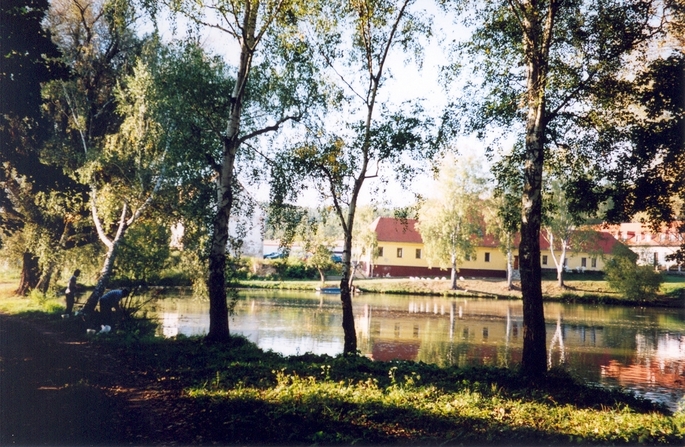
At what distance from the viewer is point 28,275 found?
74.5 feet

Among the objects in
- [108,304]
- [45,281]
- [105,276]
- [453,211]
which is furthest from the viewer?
[453,211]

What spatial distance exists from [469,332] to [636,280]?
25.1m

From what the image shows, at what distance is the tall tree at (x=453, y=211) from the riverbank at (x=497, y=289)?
3427 millimetres

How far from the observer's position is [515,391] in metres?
8.76

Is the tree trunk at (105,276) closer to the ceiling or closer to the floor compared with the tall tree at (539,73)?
closer to the floor

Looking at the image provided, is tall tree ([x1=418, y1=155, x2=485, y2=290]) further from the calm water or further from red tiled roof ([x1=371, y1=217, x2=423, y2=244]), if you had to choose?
red tiled roof ([x1=371, y1=217, x2=423, y2=244])

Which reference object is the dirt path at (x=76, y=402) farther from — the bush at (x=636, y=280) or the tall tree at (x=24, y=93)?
the bush at (x=636, y=280)

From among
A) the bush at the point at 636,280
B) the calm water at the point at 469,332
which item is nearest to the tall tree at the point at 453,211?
the calm water at the point at 469,332

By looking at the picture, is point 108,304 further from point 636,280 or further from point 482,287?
point 636,280

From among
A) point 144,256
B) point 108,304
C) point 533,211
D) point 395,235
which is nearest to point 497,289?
point 395,235

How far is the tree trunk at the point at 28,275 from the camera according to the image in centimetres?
2248

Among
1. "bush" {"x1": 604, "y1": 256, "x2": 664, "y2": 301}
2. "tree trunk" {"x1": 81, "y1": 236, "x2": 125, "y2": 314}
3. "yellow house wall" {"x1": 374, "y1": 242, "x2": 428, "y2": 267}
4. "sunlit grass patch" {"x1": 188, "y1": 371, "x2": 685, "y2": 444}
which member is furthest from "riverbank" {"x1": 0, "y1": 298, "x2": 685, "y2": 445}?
"yellow house wall" {"x1": 374, "y1": 242, "x2": 428, "y2": 267}

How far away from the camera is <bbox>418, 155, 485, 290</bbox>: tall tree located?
44.1m

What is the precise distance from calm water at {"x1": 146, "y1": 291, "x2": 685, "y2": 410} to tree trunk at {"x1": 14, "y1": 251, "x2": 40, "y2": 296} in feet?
20.7
